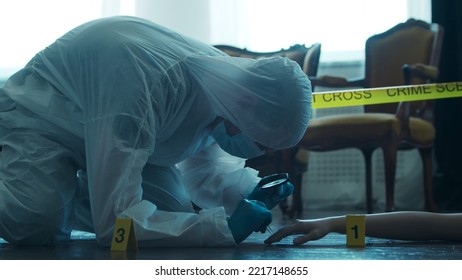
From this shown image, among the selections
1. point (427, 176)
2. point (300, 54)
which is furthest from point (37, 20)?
point (427, 176)

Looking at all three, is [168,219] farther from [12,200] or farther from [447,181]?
[447,181]

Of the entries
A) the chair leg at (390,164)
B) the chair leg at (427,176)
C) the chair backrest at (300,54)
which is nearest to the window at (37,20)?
the chair backrest at (300,54)

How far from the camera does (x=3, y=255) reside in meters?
1.53

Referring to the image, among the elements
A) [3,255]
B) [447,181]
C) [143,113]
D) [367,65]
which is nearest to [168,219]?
[143,113]

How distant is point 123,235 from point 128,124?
0.80ft

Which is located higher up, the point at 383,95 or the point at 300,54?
the point at 300,54

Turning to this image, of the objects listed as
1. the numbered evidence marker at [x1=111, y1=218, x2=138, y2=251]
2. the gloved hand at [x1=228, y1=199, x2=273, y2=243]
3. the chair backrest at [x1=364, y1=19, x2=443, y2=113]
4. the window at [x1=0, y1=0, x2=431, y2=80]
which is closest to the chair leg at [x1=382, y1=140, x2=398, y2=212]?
the chair backrest at [x1=364, y1=19, x2=443, y2=113]

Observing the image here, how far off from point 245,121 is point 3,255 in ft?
2.08

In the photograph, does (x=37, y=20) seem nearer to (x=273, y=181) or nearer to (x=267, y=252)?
(x=273, y=181)

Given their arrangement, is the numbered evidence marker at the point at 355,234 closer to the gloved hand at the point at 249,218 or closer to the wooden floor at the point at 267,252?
the wooden floor at the point at 267,252

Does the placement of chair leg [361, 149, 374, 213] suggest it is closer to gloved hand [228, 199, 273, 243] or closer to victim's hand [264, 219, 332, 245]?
victim's hand [264, 219, 332, 245]

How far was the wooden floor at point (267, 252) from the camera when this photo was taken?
140 cm

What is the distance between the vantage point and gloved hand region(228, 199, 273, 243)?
1.55 metres

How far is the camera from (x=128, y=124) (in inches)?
61.0
